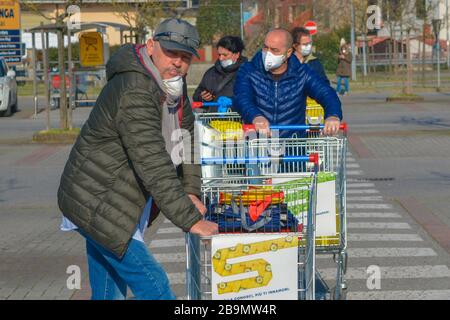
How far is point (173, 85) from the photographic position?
17.8 ft

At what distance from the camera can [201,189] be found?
20.0 ft

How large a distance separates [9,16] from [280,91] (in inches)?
957

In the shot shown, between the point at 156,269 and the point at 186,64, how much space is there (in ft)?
3.28

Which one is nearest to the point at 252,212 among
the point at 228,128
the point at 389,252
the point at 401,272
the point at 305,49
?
the point at 228,128

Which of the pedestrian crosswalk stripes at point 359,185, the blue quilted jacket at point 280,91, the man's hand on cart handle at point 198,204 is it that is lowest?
the pedestrian crosswalk stripes at point 359,185

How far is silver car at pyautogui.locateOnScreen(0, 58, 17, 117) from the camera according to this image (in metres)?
→ 31.9

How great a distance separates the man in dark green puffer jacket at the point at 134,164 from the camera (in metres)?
5.24

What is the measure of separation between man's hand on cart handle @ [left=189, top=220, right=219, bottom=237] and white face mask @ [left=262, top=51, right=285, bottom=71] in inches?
138

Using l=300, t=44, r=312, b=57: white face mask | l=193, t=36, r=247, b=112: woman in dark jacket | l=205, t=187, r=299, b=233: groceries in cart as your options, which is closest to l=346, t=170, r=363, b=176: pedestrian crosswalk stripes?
l=193, t=36, r=247, b=112: woman in dark jacket

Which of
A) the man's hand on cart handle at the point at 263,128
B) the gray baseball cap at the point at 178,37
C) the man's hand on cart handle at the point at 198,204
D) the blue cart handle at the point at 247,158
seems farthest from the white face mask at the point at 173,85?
the man's hand on cart handle at the point at 263,128

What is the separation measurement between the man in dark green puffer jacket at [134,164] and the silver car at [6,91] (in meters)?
26.8

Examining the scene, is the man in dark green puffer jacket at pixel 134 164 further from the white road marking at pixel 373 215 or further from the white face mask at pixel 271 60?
the white road marking at pixel 373 215
